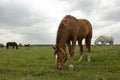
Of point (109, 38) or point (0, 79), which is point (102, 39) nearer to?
point (109, 38)

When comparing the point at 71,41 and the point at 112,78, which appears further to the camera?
the point at 71,41

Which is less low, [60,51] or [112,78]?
[60,51]

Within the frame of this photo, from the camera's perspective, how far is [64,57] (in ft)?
41.5

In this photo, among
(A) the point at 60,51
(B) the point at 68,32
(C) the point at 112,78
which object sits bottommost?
(C) the point at 112,78

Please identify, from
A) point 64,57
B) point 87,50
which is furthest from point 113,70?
point 87,50

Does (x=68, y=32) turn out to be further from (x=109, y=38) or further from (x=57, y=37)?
(x=109, y=38)

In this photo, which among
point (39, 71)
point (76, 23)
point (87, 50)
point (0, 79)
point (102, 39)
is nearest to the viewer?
point (0, 79)

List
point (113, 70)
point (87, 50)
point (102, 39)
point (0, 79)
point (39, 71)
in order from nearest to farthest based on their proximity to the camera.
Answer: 1. point (0, 79)
2. point (39, 71)
3. point (113, 70)
4. point (87, 50)
5. point (102, 39)

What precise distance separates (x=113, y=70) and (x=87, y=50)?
5.23 metres

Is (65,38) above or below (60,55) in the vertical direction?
above

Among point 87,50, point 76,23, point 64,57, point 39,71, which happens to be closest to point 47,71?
point 39,71

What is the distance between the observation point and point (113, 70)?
12.8m

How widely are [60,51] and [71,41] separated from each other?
1649 millimetres

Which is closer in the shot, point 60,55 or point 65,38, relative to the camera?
point 60,55
